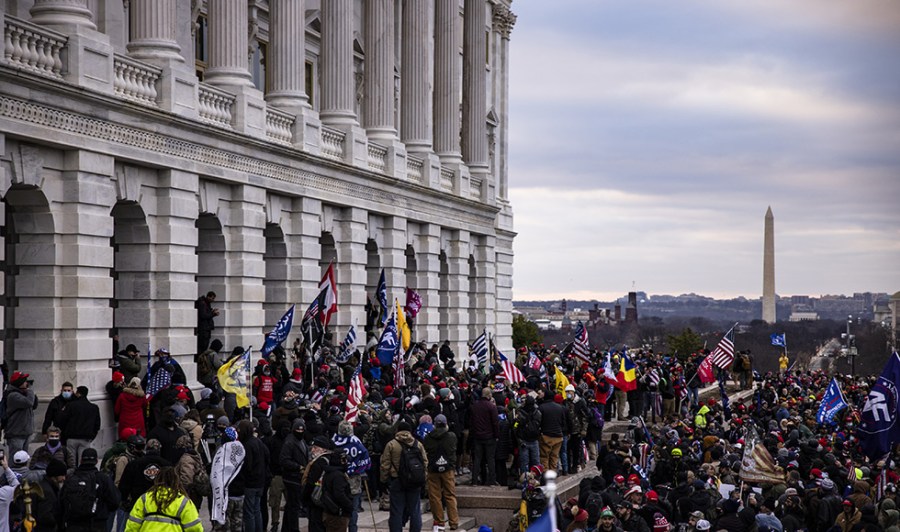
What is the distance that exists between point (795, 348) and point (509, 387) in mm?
166248

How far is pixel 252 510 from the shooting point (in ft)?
71.8

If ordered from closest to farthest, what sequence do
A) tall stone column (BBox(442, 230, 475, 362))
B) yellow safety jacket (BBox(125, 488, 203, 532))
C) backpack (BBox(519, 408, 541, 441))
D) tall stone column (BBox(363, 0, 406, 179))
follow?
yellow safety jacket (BBox(125, 488, 203, 532)) → backpack (BBox(519, 408, 541, 441)) → tall stone column (BBox(363, 0, 406, 179)) → tall stone column (BBox(442, 230, 475, 362))

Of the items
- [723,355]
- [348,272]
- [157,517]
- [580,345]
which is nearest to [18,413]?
[157,517]

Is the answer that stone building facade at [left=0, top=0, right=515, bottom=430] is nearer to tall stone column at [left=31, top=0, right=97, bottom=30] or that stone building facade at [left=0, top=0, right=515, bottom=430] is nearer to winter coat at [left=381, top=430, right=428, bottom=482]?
tall stone column at [left=31, top=0, right=97, bottom=30]

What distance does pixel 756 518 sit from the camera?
20.6 meters

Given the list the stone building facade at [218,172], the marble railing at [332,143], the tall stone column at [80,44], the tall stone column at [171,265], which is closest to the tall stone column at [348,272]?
the stone building facade at [218,172]

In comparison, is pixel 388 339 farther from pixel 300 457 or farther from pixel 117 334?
pixel 300 457

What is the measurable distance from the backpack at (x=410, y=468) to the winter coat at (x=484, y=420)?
209 inches

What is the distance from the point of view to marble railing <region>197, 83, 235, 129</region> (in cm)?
3369

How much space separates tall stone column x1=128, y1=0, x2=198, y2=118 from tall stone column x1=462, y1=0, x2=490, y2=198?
27.2 metres

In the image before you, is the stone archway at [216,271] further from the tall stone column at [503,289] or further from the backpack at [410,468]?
the tall stone column at [503,289]

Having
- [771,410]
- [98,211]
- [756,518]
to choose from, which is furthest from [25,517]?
[771,410]

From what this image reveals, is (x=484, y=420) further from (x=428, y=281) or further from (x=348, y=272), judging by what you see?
(x=428, y=281)

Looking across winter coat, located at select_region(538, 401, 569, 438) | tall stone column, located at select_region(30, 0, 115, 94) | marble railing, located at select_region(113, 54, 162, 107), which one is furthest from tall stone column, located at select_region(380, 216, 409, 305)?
tall stone column, located at select_region(30, 0, 115, 94)
